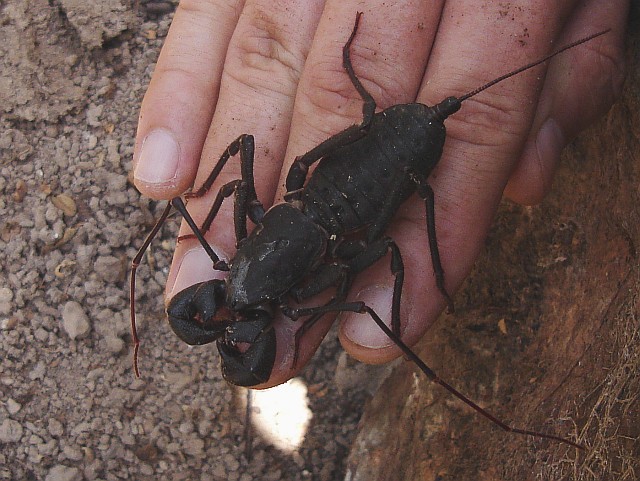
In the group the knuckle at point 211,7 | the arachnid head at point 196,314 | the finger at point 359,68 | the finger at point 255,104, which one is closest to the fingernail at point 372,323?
the finger at point 359,68

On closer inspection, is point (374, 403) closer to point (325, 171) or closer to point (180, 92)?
point (325, 171)

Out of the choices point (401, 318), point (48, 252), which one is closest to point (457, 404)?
point (401, 318)

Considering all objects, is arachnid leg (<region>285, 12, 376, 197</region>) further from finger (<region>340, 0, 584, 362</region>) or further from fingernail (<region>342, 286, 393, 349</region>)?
fingernail (<region>342, 286, 393, 349</region>)

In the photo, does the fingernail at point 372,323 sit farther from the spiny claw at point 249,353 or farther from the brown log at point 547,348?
the brown log at point 547,348

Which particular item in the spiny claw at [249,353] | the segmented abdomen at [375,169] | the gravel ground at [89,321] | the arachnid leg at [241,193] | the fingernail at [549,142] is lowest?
the gravel ground at [89,321]

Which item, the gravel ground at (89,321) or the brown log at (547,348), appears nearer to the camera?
the brown log at (547,348)
